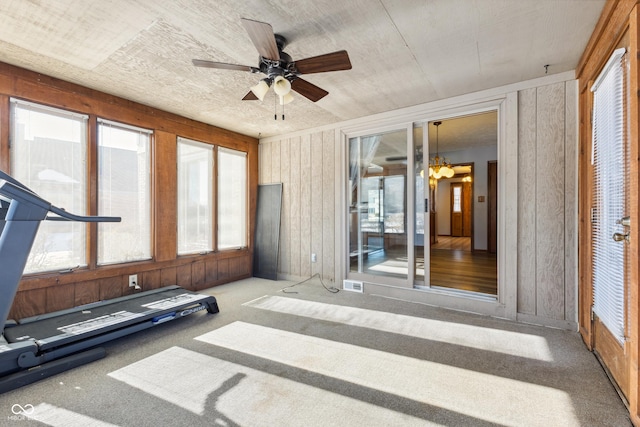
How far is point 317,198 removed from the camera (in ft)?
15.4

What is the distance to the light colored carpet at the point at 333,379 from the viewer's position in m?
1.65

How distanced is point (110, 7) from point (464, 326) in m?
4.03

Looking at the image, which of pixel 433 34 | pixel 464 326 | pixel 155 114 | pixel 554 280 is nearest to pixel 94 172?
pixel 155 114

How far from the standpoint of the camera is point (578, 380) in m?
1.98

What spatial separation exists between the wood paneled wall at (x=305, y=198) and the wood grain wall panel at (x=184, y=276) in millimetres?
1493

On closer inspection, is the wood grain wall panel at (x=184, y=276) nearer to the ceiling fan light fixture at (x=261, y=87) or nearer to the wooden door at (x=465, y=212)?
the ceiling fan light fixture at (x=261, y=87)

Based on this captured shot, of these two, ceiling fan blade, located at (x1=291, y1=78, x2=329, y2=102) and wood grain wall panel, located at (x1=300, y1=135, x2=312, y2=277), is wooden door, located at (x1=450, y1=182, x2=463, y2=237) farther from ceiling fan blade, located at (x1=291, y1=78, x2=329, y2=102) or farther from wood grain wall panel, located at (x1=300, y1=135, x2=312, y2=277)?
ceiling fan blade, located at (x1=291, y1=78, x2=329, y2=102)

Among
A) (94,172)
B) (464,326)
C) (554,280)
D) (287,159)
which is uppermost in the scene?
(287,159)

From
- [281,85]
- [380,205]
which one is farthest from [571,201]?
[281,85]

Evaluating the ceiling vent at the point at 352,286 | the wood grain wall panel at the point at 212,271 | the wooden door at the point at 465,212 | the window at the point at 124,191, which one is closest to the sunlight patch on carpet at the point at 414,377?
the ceiling vent at the point at 352,286

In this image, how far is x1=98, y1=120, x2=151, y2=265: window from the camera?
11.2ft

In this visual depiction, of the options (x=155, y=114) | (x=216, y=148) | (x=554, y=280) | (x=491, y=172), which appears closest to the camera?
(x=554, y=280)

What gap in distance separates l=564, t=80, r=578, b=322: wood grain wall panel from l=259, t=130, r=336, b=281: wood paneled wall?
110 inches

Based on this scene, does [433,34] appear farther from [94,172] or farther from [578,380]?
[94,172]
